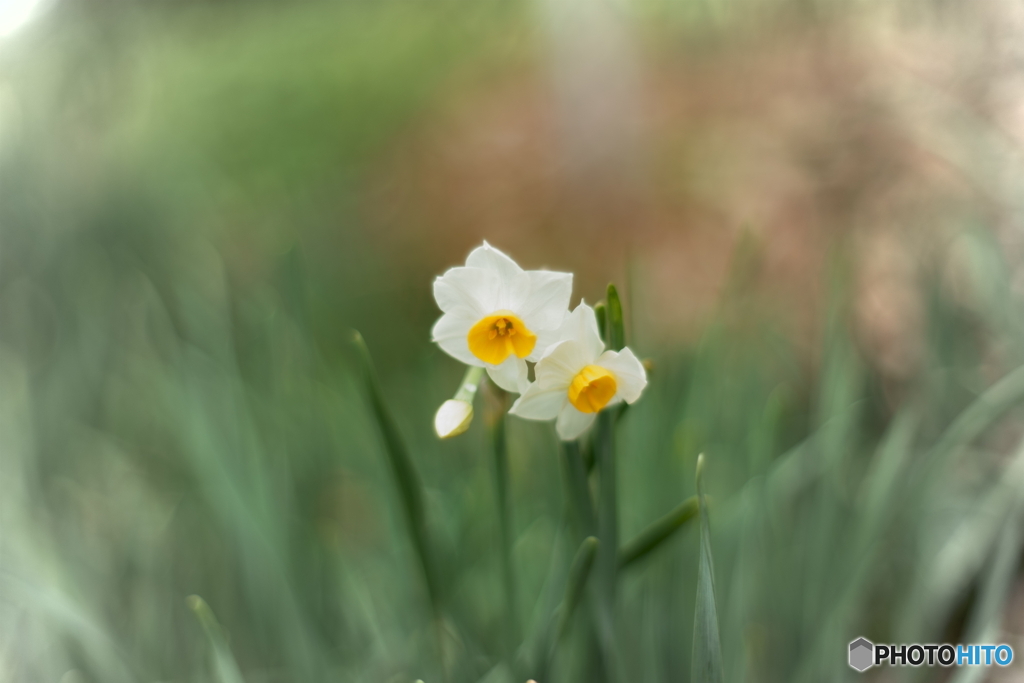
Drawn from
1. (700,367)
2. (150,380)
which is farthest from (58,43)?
(700,367)

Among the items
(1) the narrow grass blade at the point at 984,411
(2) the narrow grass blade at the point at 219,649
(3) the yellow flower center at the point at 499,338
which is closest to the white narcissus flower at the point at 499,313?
(3) the yellow flower center at the point at 499,338

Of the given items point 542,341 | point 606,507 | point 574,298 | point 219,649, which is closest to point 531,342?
point 542,341

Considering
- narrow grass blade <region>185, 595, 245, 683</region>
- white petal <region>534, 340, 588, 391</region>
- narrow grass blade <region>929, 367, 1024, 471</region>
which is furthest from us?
narrow grass blade <region>929, 367, 1024, 471</region>

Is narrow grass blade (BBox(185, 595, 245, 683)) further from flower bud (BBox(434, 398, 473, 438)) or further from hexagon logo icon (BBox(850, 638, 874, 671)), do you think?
hexagon logo icon (BBox(850, 638, 874, 671))

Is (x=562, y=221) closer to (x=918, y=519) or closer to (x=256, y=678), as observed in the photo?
(x=918, y=519)

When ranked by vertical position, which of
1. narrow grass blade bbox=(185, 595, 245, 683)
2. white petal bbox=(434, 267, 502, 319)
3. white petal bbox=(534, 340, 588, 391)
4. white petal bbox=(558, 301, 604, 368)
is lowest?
narrow grass blade bbox=(185, 595, 245, 683)

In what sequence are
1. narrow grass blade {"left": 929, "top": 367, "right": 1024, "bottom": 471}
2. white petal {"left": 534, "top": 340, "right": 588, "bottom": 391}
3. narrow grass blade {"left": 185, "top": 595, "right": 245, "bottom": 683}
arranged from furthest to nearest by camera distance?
narrow grass blade {"left": 929, "top": 367, "right": 1024, "bottom": 471} < narrow grass blade {"left": 185, "top": 595, "right": 245, "bottom": 683} < white petal {"left": 534, "top": 340, "right": 588, "bottom": 391}

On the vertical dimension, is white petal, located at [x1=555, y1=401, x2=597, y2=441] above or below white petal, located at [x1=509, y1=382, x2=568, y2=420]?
below

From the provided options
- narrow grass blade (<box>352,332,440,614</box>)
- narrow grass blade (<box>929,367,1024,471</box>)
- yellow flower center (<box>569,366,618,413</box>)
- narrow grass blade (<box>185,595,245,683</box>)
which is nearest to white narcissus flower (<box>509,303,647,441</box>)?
yellow flower center (<box>569,366,618,413</box>)

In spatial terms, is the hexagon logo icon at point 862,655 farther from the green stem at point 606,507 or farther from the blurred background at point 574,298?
the green stem at point 606,507
